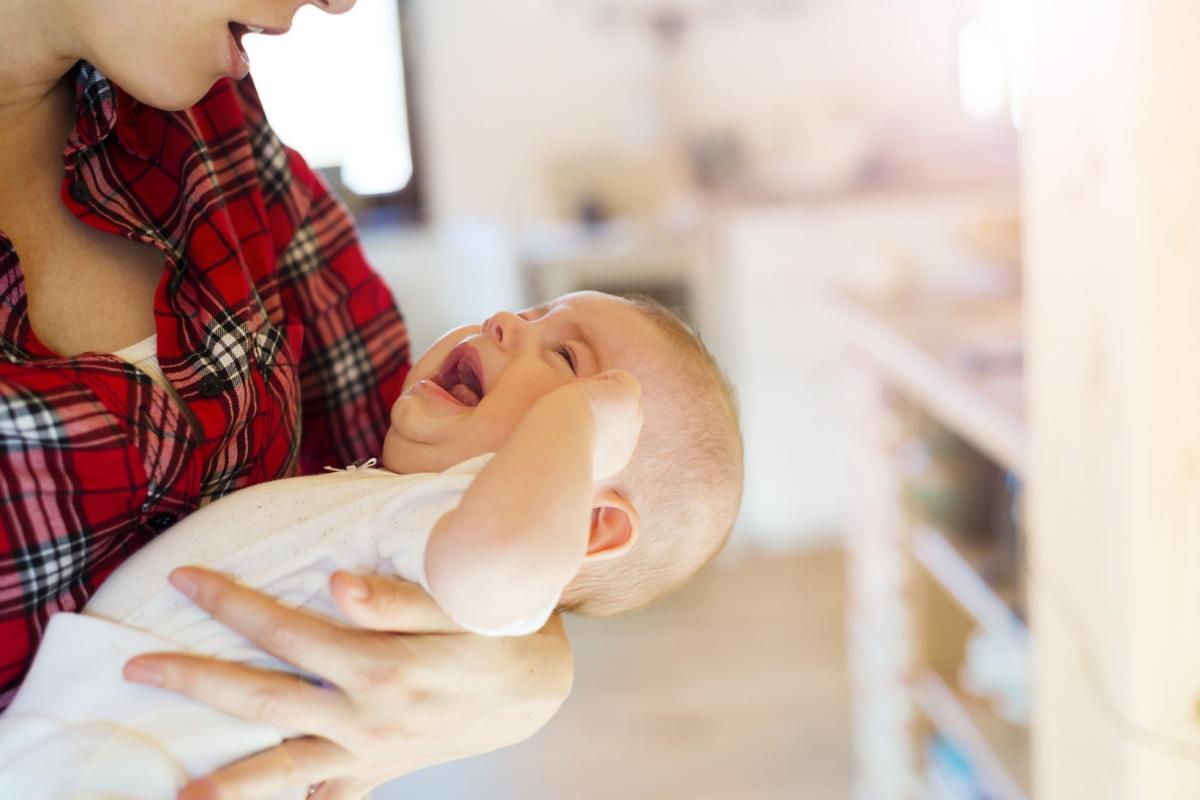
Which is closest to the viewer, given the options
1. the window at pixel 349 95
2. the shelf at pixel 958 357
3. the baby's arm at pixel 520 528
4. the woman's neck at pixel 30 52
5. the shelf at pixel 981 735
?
the baby's arm at pixel 520 528

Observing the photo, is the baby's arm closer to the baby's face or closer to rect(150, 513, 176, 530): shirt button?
the baby's face

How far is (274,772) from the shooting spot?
0.88 meters

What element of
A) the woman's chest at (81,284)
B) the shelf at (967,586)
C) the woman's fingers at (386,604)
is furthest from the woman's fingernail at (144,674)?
the shelf at (967,586)

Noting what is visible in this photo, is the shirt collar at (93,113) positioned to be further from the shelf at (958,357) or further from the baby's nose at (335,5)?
the shelf at (958,357)

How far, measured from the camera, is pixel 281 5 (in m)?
0.96

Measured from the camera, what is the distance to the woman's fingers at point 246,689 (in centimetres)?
85

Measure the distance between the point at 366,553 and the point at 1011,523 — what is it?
159cm

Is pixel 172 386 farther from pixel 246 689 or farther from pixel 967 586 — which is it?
pixel 967 586

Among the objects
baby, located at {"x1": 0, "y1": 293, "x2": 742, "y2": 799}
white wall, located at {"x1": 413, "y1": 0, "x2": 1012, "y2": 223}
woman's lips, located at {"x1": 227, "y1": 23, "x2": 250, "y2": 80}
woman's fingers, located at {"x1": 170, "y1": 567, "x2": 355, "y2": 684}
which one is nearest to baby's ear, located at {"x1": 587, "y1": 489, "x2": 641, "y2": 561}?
baby, located at {"x1": 0, "y1": 293, "x2": 742, "y2": 799}

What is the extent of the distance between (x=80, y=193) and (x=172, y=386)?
0.18 m

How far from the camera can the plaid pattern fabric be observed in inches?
33.0

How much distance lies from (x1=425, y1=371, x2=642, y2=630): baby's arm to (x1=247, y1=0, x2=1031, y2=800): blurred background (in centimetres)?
124

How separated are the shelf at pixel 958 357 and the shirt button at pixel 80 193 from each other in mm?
1143

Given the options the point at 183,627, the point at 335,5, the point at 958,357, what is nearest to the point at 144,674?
the point at 183,627
